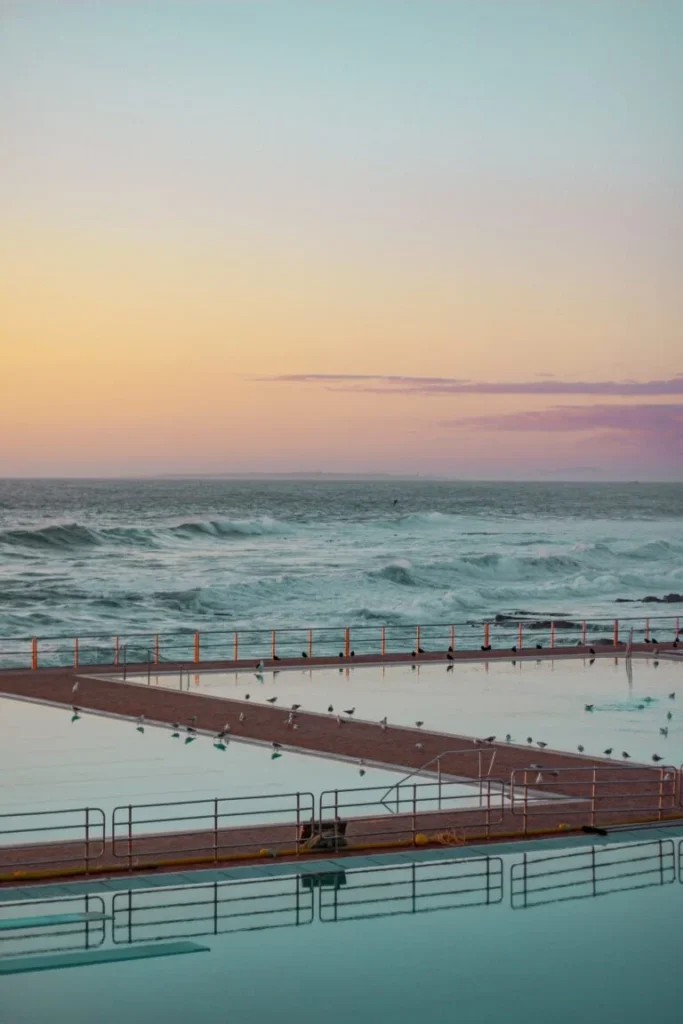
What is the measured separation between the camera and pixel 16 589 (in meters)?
67.3

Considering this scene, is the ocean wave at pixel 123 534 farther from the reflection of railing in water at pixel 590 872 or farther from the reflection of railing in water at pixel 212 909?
the reflection of railing in water at pixel 212 909

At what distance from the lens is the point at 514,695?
28406 millimetres

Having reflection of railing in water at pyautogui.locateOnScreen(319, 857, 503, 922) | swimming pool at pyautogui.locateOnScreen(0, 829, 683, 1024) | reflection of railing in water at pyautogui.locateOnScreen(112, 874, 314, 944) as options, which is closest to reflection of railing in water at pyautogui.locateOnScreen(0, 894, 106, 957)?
swimming pool at pyautogui.locateOnScreen(0, 829, 683, 1024)

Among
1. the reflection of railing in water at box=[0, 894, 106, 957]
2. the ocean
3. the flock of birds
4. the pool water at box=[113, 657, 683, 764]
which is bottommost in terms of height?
the ocean

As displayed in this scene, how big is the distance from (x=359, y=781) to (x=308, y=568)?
200 feet

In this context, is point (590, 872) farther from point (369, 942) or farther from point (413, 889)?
point (369, 942)

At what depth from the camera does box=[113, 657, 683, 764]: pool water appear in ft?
77.7

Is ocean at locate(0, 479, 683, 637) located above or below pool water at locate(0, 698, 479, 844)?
below

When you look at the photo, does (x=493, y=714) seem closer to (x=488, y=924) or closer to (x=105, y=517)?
(x=488, y=924)

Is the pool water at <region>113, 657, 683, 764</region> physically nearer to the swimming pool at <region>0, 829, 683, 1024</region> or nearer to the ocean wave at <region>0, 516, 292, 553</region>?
the swimming pool at <region>0, 829, 683, 1024</region>

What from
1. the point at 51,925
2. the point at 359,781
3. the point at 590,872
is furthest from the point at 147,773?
the point at 590,872

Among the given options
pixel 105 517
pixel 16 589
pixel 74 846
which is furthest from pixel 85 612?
pixel 105 517

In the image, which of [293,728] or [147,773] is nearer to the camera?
[147,773]

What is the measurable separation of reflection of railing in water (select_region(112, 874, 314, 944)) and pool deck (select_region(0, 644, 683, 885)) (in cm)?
82
